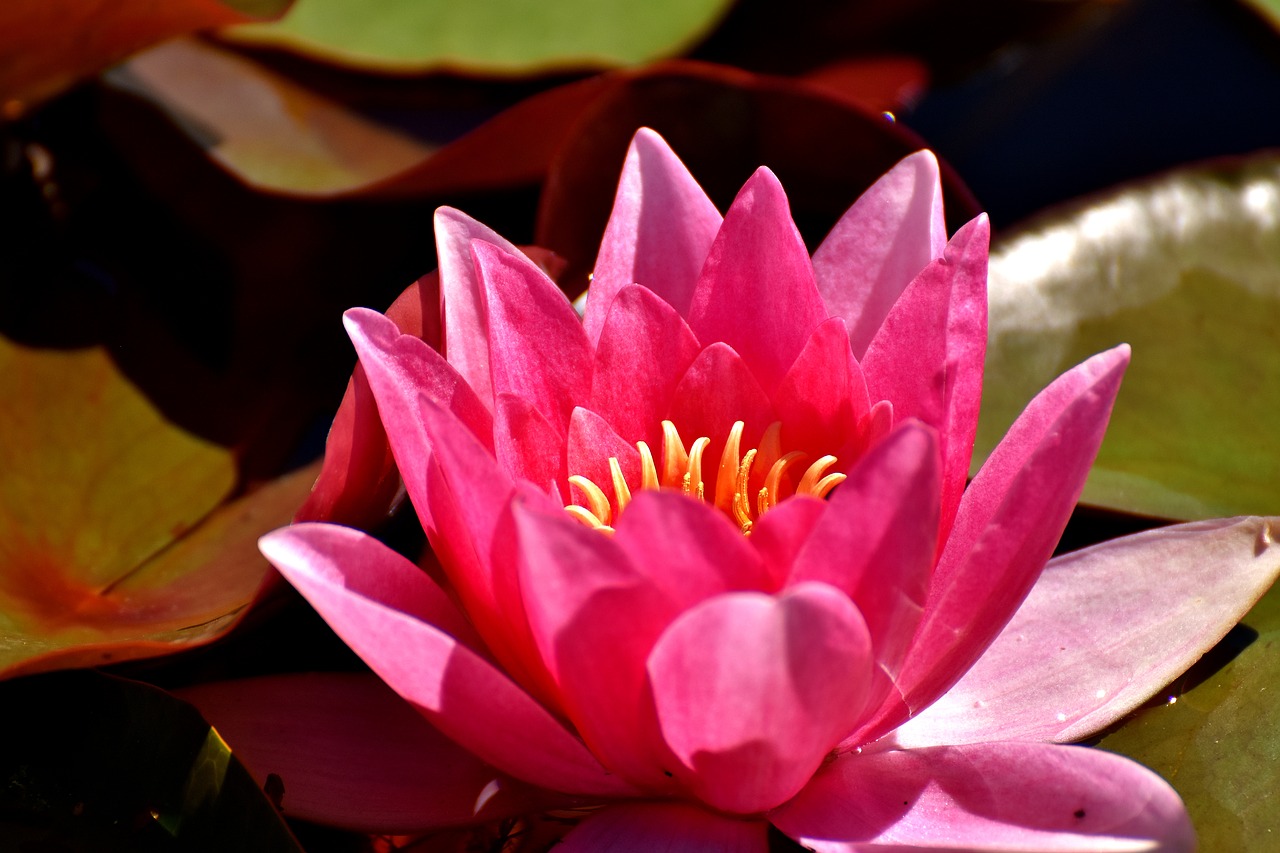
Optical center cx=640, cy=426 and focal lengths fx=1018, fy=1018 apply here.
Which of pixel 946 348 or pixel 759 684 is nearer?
pixel 759 684

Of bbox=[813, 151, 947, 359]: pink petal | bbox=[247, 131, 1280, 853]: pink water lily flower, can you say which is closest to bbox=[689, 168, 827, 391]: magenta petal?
bbox=[247, 131, 1280, 853]: pink water lily flower

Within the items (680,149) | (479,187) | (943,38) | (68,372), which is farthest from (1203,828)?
(943,38)

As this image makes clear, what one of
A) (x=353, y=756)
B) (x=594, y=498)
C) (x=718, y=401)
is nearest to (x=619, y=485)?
(x=594, y=498)

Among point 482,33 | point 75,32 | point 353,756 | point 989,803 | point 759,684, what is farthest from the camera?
point 482,33

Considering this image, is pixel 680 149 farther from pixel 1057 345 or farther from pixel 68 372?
pixel 68 372

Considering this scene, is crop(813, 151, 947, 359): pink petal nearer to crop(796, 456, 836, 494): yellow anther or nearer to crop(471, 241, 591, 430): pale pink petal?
crop(796, 456, 836, 494): yellow anther

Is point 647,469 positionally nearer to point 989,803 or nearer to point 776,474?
point 776,474
